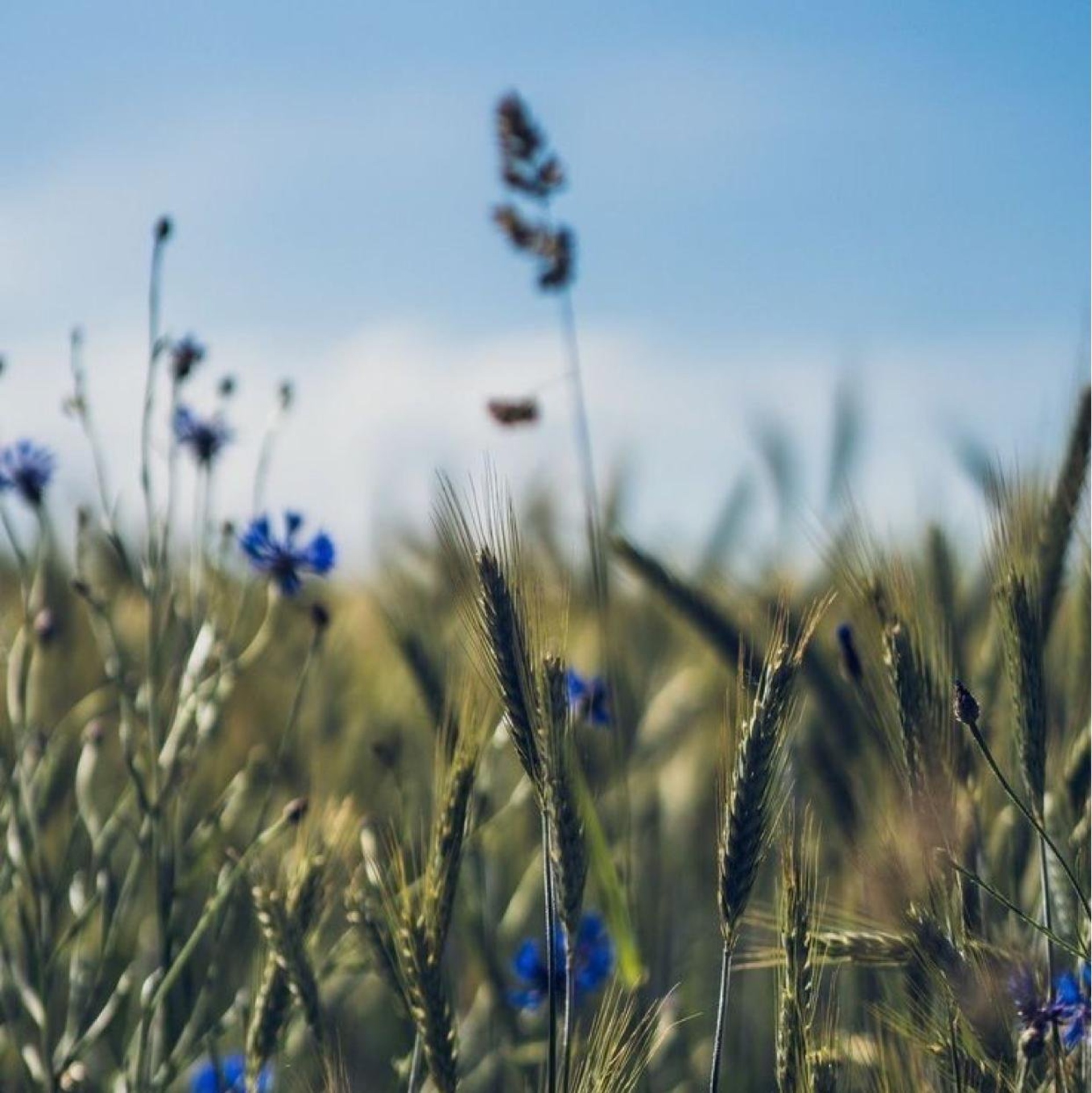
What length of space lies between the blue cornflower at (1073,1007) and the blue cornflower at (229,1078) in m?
0.71

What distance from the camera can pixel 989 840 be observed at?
5.28ft

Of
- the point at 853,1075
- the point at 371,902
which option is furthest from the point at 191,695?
the point at 853,1075

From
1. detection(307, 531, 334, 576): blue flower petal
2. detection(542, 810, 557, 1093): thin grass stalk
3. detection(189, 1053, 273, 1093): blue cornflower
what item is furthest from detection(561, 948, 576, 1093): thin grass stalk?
detection(307, 531, 334, 576): blue flower petal

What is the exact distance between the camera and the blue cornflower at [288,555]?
1.95 meters

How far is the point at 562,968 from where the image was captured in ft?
6.59

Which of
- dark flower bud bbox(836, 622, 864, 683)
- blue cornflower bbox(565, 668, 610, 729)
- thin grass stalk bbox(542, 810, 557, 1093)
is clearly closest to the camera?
thin grass stalk bbox(542, 810, 557, 1093)

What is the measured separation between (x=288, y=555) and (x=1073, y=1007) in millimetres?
1048

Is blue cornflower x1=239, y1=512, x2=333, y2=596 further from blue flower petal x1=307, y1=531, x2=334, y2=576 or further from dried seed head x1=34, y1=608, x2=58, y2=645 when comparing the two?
dried seed head x1=34, y1=608, x2=58, y2=645

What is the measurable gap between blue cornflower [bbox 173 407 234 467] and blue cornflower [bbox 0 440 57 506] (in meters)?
0.19

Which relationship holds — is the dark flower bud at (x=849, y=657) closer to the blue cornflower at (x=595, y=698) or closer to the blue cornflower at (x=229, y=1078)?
the blue cornflower at (x=595, y=698)

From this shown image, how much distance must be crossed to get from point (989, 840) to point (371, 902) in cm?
61

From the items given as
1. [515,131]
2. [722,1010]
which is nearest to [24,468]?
[515,131]

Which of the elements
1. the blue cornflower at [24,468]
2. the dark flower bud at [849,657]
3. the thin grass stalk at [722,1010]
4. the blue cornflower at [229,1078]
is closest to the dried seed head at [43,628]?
the blue cornflower at [24,468]

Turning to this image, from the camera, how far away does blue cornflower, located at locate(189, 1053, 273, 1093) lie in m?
1.56
